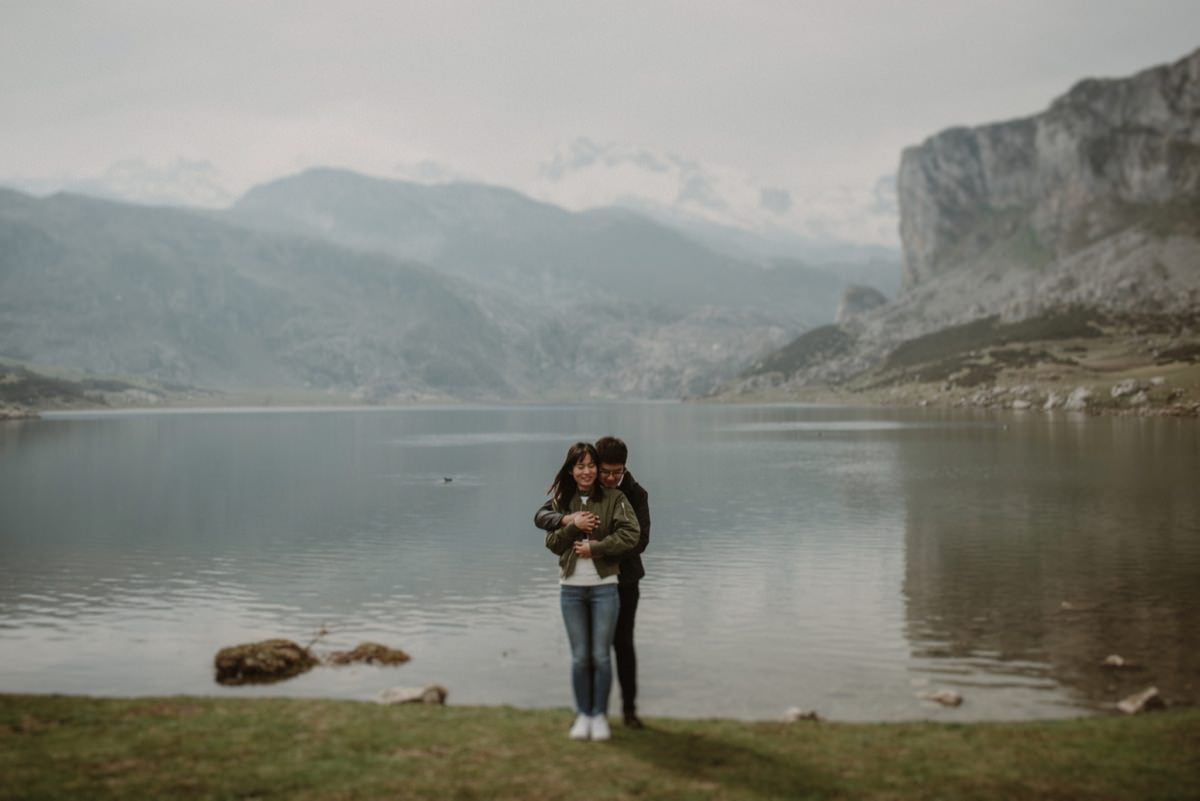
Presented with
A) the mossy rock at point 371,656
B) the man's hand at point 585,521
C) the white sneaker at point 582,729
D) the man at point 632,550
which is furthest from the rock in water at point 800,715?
the mossy rock at point 371,656

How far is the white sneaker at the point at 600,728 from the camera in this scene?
21484 millimetres

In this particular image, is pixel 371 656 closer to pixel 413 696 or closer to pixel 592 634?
pixel 413 696

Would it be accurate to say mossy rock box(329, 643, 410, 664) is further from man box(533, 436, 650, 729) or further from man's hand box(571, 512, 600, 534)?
man's hand box(571, 512, 600, 534)

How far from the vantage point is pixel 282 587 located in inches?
2008

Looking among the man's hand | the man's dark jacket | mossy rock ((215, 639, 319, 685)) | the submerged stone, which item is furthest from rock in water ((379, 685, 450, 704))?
the submerged stone

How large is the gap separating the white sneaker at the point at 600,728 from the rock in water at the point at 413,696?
763cm

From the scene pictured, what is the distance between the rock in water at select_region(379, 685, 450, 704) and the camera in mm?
27578

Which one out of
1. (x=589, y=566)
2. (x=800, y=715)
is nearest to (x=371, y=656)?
(x=800, y=715)

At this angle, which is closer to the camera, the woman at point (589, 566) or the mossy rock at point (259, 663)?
the woman at point (589, 566)

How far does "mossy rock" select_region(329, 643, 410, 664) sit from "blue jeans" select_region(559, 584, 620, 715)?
50.5 ft

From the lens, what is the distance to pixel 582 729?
2162 cm

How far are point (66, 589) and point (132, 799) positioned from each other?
3690 cm

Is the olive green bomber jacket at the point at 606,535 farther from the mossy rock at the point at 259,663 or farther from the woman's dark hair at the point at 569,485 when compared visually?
the mossy rock at the point at 259,663

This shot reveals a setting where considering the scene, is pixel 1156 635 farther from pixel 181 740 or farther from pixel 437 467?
pixel 437 467
